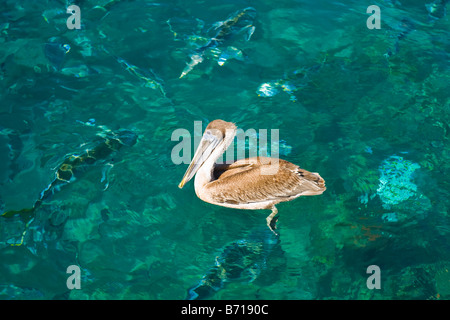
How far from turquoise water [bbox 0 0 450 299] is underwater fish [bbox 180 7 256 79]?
0.10 m

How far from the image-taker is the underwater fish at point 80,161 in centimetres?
579

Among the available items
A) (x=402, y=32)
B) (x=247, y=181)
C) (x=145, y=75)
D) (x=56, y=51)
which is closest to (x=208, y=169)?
(x=247, y=181)

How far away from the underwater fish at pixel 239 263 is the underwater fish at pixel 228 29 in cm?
324

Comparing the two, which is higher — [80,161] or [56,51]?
[56,51]

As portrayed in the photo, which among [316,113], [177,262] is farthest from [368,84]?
[177,262]

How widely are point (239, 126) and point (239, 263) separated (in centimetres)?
215

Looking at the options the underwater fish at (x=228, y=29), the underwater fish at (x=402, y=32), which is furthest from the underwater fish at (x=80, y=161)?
the underwater fish at (x=402, y=32)

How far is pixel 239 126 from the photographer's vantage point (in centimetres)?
672

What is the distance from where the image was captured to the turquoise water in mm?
5199

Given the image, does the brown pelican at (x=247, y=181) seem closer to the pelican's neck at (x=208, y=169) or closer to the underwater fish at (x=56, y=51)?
the pelican's neck at (x=208, y=169)

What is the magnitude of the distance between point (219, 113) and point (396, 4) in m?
4.41

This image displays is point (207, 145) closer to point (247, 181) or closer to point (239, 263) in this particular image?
point (247, 181)

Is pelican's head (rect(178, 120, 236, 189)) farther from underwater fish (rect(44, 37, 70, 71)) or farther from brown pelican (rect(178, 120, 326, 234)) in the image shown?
underwater fish (rect(44, 37, 70, 71))
